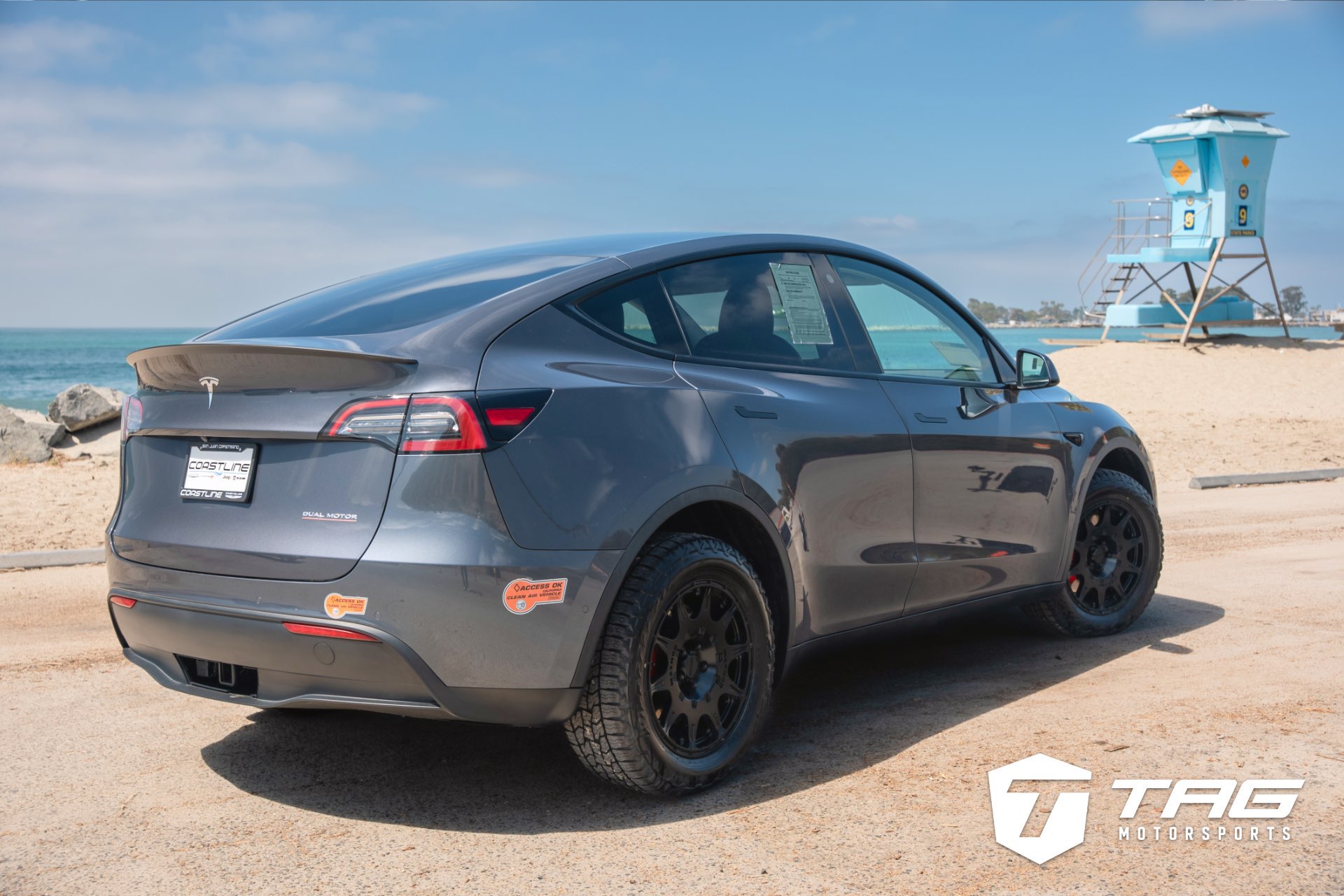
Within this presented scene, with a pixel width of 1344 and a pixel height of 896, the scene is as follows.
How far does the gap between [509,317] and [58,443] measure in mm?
17562

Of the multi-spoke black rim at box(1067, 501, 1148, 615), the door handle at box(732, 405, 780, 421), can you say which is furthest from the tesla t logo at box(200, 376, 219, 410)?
the multi-spoke black rim at box(1067, 501, 1148, 615)

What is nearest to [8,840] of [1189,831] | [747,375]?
[747,375]

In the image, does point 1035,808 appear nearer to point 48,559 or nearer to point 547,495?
→ point 547,495

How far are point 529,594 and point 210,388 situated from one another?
1.11m

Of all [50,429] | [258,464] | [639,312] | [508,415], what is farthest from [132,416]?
[50,429]

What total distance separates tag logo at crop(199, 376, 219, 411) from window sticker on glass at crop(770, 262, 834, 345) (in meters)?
1.87

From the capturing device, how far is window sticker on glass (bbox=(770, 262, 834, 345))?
4160 mm

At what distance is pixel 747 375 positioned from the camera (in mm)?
3822

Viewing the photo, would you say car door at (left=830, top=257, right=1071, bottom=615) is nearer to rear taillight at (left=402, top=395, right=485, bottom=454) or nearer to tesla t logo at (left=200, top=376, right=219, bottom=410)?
rear taillight at (left=402, top=395, right=485, bottom=454)

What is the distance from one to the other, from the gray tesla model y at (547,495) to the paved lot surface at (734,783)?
33cm

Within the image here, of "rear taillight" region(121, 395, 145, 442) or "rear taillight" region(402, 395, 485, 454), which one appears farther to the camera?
"rear taillight" region(121, 395, 145, 442)

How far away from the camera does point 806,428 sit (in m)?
3.87

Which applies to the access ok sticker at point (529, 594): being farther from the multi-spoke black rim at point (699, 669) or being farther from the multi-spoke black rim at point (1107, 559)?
the multi-spoke black rim at point (1107, 559)

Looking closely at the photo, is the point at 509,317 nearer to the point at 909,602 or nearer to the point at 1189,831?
the point at 909,602
